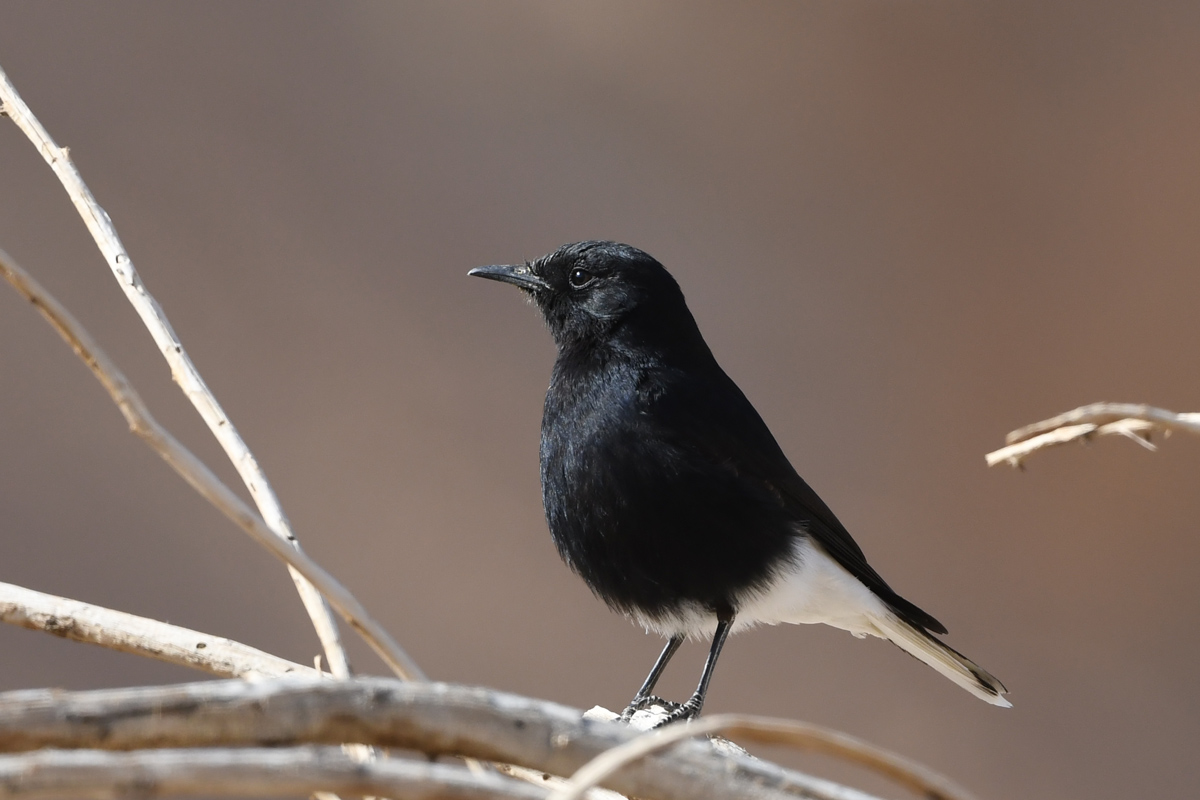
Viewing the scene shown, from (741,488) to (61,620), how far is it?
1464mm

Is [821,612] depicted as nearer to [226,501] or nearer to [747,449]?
[747,449]

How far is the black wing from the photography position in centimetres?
236

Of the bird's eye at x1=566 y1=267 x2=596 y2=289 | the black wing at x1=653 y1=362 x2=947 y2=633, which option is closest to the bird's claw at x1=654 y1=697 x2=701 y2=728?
the black wing at x1=653 y1=362 x2=947 y2=633

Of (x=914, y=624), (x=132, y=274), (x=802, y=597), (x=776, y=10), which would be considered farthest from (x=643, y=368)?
(x=776, y=10)

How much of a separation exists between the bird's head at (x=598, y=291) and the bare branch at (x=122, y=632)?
1442 millimetres

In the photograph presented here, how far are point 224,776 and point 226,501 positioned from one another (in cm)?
28

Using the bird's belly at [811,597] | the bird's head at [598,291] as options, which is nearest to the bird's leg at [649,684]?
the bird's belly at [811,597]

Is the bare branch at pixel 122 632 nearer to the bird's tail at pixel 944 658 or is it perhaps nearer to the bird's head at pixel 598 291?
the bird's head at pixel 598 291

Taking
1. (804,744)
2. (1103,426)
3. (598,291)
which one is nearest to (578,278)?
(598,291)

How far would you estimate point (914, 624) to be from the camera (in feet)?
8.72

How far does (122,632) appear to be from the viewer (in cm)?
120

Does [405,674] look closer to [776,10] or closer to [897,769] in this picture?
[897,769]

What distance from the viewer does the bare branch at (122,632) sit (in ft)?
3.84

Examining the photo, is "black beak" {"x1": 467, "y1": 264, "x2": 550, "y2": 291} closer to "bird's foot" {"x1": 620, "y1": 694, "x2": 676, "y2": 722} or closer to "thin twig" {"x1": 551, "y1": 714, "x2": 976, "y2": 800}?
"bird's foot" {"x1": 620, "y1": 694, "x2": 676, "y2": 722}
